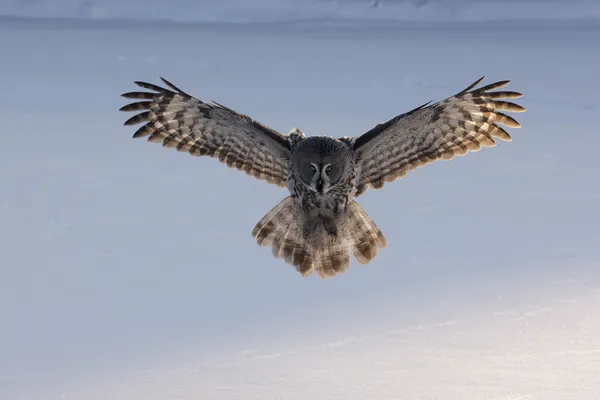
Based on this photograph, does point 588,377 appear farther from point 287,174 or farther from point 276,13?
point 276,13

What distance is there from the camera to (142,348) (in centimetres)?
546

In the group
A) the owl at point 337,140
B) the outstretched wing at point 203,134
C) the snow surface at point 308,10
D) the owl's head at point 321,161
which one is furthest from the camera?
the snow surface at point 308,10

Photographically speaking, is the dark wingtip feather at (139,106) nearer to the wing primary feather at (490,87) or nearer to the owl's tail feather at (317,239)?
the owl's tail feather at (317,239)

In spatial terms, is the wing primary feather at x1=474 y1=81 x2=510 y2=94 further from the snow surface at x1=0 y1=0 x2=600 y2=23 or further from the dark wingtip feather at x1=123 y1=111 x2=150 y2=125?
the snow surface at x1=0 y1=0 x2=600 y2=23

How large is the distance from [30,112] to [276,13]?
349cm

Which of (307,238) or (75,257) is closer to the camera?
(307,238)

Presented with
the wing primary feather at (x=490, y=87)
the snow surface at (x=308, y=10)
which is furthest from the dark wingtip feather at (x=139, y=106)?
the snow surface at (x=308, y=10)

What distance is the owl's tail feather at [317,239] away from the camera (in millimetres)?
4535

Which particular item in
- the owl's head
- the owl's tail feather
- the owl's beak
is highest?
the owl's head

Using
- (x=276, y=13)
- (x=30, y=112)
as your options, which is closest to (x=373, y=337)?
(x=30, y=112)

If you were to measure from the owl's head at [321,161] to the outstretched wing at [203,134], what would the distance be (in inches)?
9.4

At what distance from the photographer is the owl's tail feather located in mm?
4535

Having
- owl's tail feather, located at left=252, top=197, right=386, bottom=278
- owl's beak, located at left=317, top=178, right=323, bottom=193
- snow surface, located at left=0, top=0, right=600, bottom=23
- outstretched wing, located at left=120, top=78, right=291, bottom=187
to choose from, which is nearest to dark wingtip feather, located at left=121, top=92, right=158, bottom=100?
outstretched wing, located at left=120, top=78, right=291, bottom=187

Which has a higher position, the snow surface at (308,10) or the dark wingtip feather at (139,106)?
the snow surface at (308,10)
